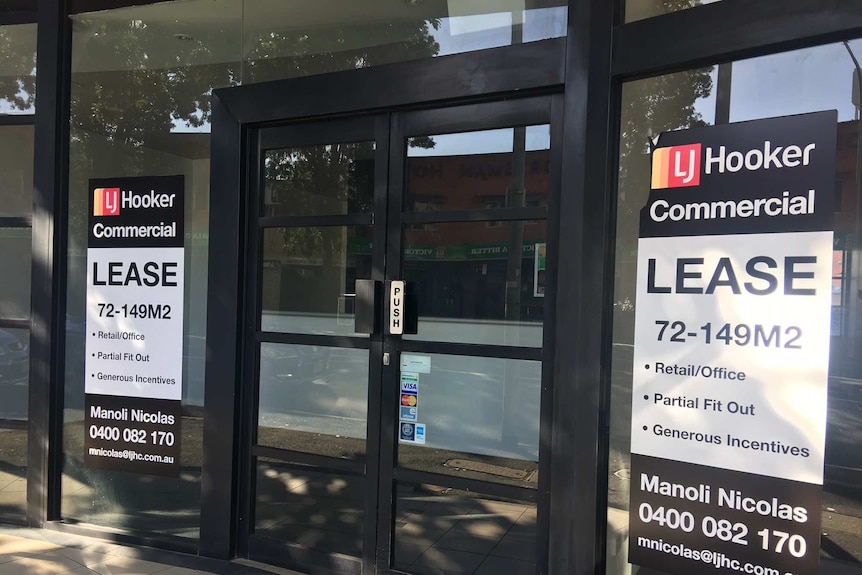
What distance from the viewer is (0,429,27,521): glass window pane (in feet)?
13.9

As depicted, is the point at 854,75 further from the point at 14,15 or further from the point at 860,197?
the point at 14,15

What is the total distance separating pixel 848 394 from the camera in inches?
92.3

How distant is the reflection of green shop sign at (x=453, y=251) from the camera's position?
10.3 ft

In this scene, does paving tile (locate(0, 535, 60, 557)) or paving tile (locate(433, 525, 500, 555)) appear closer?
paving tile (locate(433, 525, 500, 555))

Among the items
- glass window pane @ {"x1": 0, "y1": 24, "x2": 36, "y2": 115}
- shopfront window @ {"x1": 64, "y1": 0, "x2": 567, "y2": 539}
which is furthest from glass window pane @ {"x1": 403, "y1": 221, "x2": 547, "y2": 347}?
glass window pane @ {"x1": 0, "y1": 24, "x2": 36, "y2": 115}

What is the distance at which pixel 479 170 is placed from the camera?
10.6 ft

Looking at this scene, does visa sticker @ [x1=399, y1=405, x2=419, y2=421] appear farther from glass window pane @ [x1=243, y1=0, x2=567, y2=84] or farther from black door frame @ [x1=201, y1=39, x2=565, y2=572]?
glass window pane @ [x1=243, y1=0, x2=567, y2=84]

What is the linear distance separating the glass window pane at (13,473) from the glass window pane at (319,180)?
93.5 inches

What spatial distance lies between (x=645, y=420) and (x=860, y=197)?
1.19m

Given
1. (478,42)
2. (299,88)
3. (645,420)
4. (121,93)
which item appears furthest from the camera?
(121,93)

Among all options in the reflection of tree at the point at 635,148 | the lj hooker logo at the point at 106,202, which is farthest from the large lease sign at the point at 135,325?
the reflection of tree at the point at 635,148

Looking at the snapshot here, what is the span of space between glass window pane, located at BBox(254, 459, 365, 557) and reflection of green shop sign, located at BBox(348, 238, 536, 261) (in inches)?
49.3

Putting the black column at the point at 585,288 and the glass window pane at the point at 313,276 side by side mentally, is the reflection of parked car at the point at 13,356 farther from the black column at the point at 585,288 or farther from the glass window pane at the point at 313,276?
the black column at the point at 585,288

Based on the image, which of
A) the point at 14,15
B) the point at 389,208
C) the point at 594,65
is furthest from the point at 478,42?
the point at 14,15
